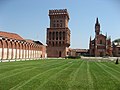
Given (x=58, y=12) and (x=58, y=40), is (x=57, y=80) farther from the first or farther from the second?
(x=58, y=12)

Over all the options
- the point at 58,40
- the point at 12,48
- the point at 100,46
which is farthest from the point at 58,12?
the point at 12,48

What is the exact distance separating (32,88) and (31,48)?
50.3 meters

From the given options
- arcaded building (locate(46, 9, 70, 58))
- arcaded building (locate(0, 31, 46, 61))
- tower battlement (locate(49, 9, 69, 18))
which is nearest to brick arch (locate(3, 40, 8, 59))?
arcaded building (locate(0, 31, 46, 61))

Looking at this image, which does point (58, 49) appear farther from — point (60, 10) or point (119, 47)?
point (119, 47)

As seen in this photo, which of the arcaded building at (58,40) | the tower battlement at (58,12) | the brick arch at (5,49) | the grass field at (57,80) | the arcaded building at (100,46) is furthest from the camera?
the tower battlement at (58,12)

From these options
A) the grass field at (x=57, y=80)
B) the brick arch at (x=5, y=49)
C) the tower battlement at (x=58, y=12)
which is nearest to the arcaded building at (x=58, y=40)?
the tower battlement at (x=58, y=12)

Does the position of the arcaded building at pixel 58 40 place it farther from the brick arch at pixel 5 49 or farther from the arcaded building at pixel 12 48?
the brick arch at pixel 5 49

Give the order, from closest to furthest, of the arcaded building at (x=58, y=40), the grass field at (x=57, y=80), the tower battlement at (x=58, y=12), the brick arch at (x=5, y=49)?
the grass field at (x=57, y=80)
the brick arch at (x=5, y=49)
the arcaded building at (x=58, y=40)
the tower battlement at (x=58, y=12)

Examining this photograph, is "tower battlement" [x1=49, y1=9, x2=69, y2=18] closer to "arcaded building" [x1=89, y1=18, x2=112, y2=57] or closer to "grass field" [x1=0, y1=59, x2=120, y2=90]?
"arcaded building" [x1=89, y1=18, x2=112, y2=57]

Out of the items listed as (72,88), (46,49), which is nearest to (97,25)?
(46,49)

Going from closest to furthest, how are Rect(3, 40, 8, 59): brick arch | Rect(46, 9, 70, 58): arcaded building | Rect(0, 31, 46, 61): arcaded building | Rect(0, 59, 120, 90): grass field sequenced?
Rect(0, 59, 120, 90): grass field
Rect(0, 31, 46, 61): arcaded building
Rect(3, 40, 8, 59): brick arch
Rect(46, 9, 70, 58): arcaded building

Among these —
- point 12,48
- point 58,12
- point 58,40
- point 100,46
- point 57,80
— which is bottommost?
point 57,80

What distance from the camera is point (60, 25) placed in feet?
269

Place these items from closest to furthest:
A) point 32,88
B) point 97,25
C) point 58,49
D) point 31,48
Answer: point 32,88 → point 31,48 → point 58,49 → point 97,25
